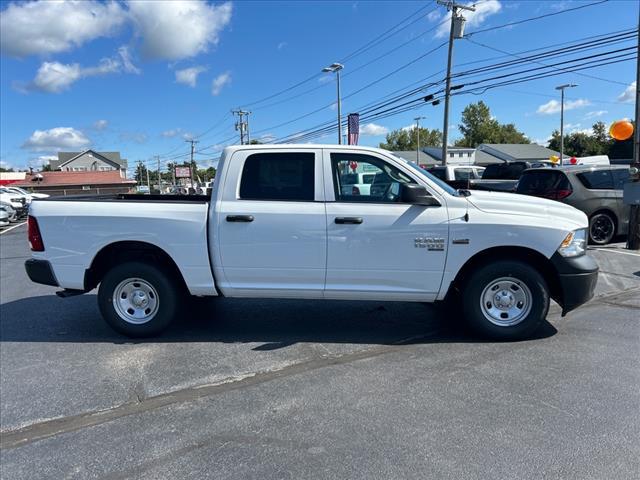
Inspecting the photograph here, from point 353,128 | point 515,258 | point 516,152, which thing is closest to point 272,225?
point 515,258

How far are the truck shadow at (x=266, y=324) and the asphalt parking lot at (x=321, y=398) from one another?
0.03 meters

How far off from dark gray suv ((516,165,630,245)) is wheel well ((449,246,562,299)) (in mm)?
6070

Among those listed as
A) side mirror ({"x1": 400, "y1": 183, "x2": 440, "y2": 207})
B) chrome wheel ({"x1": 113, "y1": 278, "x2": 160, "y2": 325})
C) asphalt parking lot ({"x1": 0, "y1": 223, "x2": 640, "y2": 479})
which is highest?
side mirror ({"x1": 400, "y1": 183, "x2": 440, "y2": 207})

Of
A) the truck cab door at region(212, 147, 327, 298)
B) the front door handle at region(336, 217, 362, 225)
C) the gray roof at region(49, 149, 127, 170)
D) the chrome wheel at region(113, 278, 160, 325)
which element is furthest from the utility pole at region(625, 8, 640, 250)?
the gray roof at region(49, 149, 127, 170)

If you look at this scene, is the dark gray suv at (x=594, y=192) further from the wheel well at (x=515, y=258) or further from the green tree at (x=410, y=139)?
the green tree at (x=410, y=139)

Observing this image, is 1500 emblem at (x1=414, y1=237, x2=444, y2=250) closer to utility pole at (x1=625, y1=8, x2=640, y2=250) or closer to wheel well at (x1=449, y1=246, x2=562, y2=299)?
wheel well at (x1=449, y1=246, x2=562, y2=299)

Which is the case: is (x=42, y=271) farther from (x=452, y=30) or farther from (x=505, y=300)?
(x=452, y=30)

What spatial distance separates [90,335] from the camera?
5.09 meters

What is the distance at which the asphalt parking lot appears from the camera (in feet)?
9.05

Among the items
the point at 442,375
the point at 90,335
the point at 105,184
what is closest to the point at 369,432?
the point at 442,375

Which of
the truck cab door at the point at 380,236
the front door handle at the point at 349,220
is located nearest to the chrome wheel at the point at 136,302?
the truck cab door at the point at 380,236

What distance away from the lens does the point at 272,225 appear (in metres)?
4.46

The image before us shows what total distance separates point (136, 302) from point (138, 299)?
0.12ft

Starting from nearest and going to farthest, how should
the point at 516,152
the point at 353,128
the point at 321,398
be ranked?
the point at 321,398 → the point at 353,128 → the point at 516,152
